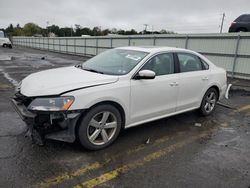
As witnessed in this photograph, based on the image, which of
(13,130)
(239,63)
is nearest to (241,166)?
(13,130)

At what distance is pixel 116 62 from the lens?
428 centimetres

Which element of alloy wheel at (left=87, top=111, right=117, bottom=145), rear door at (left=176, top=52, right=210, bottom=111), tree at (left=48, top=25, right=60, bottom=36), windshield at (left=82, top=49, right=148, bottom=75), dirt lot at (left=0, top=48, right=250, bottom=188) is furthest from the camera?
tree at (left=48, top=25, right=60, bottom=36)

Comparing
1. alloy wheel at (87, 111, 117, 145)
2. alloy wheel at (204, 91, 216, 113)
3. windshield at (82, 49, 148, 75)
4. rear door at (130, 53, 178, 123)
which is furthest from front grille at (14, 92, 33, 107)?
alloy wheel at (204, 91, 216, 113)

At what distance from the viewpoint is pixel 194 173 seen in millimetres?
3094

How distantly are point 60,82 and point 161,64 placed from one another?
191cm

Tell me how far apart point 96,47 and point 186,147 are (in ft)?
62.8

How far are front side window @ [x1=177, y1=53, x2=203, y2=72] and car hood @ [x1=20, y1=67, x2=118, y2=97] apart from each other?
5.48 ft

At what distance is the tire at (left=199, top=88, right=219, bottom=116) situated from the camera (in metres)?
5.25

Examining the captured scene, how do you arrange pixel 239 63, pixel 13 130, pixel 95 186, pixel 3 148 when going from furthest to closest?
pixel 239 63
pixel 13 130
pixel 3 148
pixel 95 186

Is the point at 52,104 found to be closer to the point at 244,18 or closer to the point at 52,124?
the point at 52,124

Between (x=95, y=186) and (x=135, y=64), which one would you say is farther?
(x=135, y=64)

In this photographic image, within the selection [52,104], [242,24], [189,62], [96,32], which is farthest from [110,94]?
[96,32]

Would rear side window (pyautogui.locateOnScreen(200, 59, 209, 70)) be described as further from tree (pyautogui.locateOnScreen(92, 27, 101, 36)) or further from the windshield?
tree (pyautogui.locateOnScreen(92, 27, 101, 36))

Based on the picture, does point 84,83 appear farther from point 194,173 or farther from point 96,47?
point 96,47
